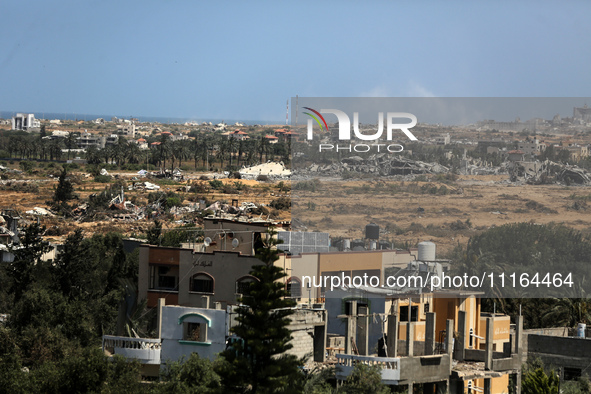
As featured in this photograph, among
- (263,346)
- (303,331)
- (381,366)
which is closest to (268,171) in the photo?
(303,331)

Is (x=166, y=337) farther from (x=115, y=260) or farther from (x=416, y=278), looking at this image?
(x=115, y=260)

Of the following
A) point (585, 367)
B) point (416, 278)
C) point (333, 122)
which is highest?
point (333, 122)

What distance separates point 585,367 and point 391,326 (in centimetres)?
817

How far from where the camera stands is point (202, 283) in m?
30.1

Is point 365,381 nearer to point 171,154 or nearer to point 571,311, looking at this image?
point 571,311

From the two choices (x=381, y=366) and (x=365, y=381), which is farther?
(x=381, y=366)

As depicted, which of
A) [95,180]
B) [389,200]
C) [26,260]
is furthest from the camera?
[95,180]

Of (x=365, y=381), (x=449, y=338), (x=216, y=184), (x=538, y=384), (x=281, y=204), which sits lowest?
(x=538, y=384)

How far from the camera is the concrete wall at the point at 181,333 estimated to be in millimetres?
24062

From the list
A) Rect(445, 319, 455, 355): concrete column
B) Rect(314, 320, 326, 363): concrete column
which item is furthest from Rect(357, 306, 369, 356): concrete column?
Rect(445, 319, 455, 355): concrete column

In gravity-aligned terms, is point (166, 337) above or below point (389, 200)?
below

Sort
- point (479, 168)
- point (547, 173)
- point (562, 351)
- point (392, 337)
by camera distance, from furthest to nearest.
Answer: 1. point (479, 168)
2. point (547, 173)
3. point (562, 351)
4. point (392, 337)

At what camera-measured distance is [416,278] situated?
28438 millimetres

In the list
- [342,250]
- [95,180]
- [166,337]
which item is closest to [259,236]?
[342,250]
